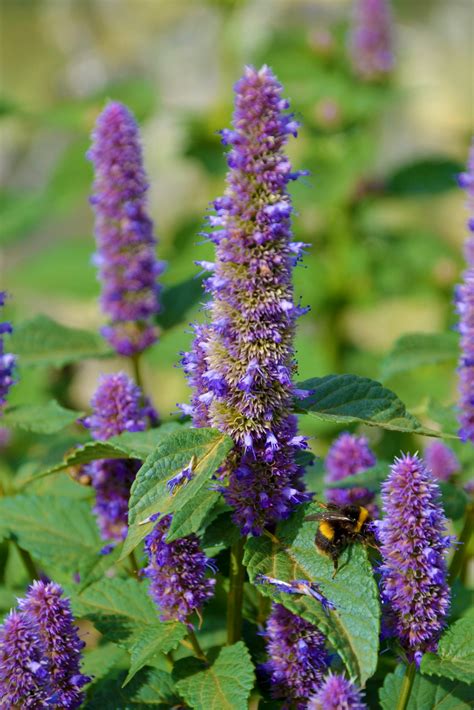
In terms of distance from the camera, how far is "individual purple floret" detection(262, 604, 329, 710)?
6.77ft

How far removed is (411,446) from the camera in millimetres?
4922

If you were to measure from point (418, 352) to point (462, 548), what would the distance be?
0.82 m

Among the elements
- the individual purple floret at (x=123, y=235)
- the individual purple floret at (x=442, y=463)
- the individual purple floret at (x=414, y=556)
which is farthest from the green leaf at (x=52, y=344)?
the individual purple floret at (x=414, y=556)

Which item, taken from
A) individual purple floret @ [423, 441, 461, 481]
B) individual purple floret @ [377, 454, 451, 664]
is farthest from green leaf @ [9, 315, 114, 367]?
individual purple floret @ [377, 454, 451, 664]

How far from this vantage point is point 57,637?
195cm

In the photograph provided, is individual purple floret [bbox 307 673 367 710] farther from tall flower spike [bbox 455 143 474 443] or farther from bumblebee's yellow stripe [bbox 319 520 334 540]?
tall flower spike [bbox 455 143 474 443]

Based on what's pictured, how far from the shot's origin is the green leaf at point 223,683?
6.50 ft

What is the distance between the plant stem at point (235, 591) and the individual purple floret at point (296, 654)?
10 cm

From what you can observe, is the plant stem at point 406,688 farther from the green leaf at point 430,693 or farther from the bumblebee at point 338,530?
the bumblebee at point 338,530

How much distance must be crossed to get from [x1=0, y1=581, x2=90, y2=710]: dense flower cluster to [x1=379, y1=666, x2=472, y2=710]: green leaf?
63cm

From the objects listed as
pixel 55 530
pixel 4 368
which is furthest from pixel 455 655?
pixel 4 368

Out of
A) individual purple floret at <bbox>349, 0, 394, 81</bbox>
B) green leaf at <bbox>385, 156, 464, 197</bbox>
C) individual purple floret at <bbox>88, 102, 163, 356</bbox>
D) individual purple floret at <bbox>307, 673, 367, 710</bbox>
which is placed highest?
individual purple floret at <bbox>349, 0, 394, 81</bbox>

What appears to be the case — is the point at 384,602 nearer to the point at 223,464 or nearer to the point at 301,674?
the point at 301,674

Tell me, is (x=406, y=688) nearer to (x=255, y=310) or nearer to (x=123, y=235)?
(x=255, y=310)
